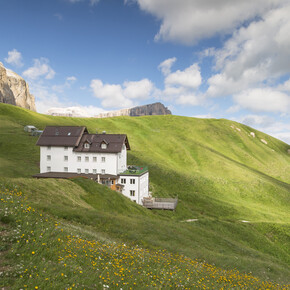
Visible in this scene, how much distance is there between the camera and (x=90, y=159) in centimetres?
5638

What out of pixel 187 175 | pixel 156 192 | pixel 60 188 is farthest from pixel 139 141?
pixel 60 188

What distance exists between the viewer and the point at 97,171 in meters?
56.1

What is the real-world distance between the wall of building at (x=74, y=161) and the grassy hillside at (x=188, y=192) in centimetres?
488

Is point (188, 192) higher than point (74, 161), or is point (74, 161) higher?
point (74, 161)

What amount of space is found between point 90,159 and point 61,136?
10786 millimetres

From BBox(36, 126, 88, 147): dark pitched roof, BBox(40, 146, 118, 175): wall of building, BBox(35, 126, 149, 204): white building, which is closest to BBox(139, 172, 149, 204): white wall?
BBox(35, 126, 149, 204): white building

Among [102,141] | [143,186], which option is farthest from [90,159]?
[143,186]

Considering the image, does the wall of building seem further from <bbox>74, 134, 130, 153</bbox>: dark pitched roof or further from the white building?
<bbox>74, 134, 130, 153</bbox>: dark pitched roof

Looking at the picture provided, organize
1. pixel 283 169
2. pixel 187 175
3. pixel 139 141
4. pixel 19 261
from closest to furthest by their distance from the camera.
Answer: pixel 19 261 → pixel 187 175 → pixel 139 141 → pixel 283 169

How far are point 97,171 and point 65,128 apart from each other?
15.7m

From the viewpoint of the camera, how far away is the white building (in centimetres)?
5469

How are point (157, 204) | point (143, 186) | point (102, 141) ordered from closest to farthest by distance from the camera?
point (157, 204), point (102, 141), point (143, 186)

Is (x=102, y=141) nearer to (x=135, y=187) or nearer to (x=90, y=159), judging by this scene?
(x=90, y=159)

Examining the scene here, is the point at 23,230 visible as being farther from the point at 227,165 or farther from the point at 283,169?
the point at 283,169
